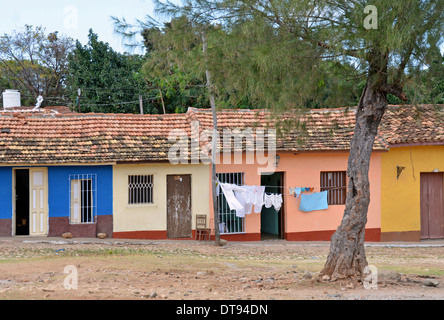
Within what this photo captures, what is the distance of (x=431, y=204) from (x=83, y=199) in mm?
11709

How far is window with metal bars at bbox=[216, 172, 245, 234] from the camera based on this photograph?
60.2 feet

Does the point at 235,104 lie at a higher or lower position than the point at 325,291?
higher

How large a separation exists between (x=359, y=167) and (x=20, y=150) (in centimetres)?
1103

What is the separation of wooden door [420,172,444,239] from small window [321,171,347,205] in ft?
9.24

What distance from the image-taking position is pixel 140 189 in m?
18.1

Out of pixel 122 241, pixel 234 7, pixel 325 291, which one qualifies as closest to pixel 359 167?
pixel 325 291

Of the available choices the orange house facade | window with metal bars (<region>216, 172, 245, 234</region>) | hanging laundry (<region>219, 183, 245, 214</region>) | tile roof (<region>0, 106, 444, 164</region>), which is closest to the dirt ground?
window with metal bars (<region>216, 172, 245, 234</region>)

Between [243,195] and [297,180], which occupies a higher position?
[297,180]

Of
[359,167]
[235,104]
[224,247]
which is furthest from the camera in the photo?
[224,247]

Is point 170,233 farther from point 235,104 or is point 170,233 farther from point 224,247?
point 235,104

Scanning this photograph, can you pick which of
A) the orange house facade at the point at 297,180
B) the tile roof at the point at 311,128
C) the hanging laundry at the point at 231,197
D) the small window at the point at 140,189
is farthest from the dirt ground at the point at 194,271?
the tile roof at the point at 311,128

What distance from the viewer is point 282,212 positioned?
62.8 ft

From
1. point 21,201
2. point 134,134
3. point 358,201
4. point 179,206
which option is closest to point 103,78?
point 134,134

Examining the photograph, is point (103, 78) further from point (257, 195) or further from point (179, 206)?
point (257, 195)
